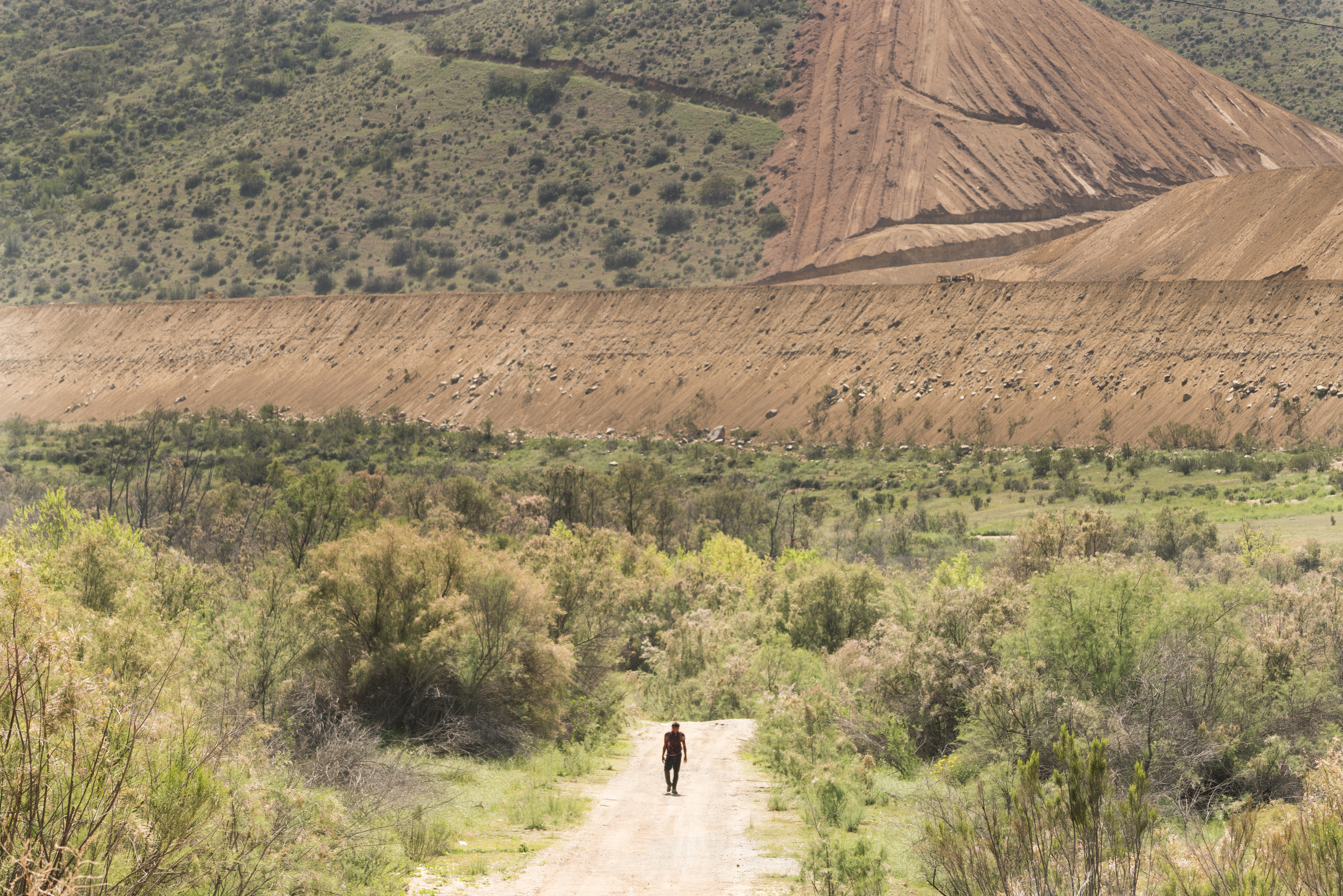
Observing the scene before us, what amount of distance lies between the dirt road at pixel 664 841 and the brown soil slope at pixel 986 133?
69.1 m

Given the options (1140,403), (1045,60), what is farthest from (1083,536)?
(1045,60)

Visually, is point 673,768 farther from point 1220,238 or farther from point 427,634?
point 1220,238

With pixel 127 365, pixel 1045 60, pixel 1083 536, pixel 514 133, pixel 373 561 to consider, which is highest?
pixel 1045 60

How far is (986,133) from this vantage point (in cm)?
9356

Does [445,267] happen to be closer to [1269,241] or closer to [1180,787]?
[1269,241]

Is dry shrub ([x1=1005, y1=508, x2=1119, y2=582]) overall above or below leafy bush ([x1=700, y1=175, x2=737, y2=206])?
below

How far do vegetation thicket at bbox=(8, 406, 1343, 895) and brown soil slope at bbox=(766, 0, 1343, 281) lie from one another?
177ft

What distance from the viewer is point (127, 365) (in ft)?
267

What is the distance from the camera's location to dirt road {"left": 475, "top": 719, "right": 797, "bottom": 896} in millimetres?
11281

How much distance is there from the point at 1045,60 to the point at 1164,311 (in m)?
55.3

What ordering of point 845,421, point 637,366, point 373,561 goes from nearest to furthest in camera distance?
point 373,561 < point 845,421 < point 637,366

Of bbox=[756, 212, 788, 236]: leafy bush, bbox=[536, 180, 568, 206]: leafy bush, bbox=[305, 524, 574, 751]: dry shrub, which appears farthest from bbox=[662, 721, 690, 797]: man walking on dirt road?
bbox=[536, 180, 568, 206]: leafy bush

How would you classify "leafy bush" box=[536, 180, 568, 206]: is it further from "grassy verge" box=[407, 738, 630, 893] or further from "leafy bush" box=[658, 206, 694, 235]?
"grassy verge" box=[407, 738, 630, 893]

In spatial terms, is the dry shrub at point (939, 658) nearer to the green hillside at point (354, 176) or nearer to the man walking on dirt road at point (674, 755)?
the man walking on dirt road at point (674, 755)
